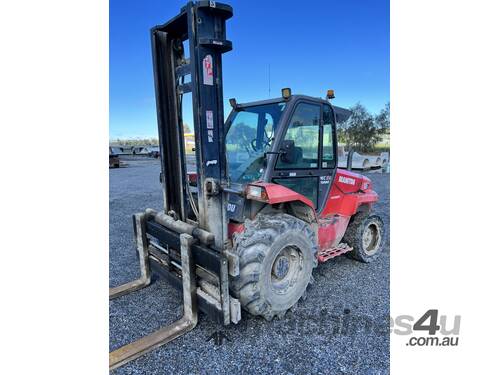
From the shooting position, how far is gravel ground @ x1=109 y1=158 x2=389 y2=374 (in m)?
2.35

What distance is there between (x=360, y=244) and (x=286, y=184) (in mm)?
1723

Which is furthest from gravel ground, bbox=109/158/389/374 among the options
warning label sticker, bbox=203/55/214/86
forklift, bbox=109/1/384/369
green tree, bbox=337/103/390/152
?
green tree, bbox=337/103/390/152

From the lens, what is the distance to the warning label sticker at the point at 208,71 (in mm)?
2544

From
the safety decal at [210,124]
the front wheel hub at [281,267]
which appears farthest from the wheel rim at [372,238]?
the safety decal at [210,124]

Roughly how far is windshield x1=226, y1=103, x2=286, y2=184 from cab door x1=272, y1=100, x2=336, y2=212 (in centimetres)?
22

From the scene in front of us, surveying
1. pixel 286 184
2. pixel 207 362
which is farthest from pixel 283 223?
pixel 207 362

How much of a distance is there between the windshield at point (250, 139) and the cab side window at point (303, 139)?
7.8 inches

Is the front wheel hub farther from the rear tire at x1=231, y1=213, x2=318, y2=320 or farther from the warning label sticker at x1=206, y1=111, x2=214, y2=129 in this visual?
the warning label sticker at x1=206, y1=111, x2=214, y2=129

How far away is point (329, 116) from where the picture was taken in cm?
385

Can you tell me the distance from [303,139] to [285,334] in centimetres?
212

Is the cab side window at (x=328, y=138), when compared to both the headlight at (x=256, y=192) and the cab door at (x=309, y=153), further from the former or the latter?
the headlight at (x=256, y=192)

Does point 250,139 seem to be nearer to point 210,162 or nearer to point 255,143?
point 255,143

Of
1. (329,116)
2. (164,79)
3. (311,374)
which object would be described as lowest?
(311,374)

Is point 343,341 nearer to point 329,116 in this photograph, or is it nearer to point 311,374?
point 311,374
